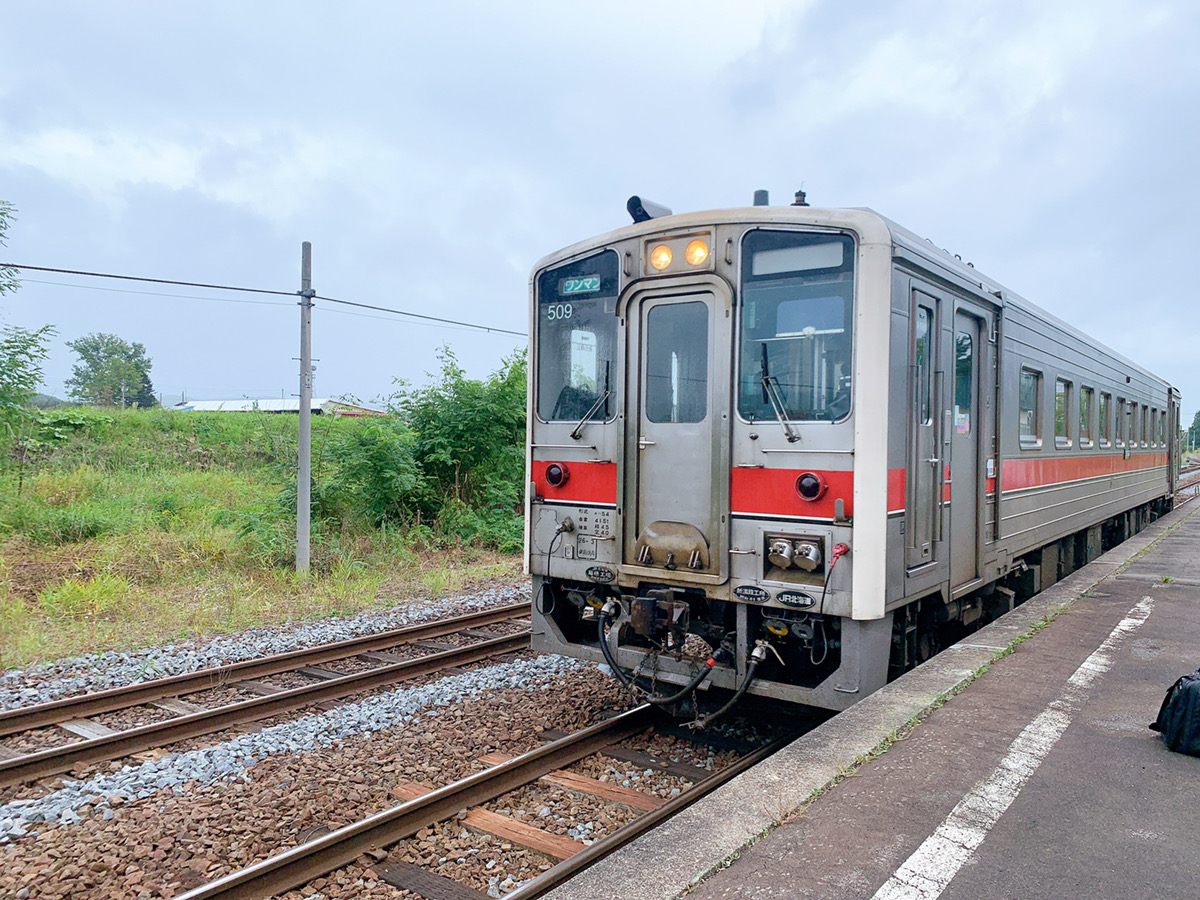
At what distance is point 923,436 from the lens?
536 centimetres

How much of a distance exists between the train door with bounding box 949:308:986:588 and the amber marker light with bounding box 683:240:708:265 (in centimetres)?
204

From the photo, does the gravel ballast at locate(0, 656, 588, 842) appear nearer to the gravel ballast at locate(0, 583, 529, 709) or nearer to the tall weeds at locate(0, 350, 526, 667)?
the gravel ballast at locate(0, 583, 529, 709)

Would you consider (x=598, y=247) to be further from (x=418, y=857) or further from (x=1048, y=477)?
(x=1048, y=477)

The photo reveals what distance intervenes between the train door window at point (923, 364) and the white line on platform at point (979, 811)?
72.6 inches

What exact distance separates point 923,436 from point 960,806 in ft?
8.18

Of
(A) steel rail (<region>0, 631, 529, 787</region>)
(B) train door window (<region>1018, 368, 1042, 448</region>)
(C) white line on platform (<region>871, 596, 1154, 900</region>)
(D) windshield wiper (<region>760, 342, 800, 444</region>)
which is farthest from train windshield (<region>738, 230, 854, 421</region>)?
(A) steel rail (<region>0, 631, 529, 787</region>)

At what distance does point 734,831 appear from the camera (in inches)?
129

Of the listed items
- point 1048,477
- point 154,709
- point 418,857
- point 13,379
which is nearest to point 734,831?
point 418,857

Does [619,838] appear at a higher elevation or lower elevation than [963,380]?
lower

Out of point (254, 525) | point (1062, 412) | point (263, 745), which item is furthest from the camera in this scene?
point (254, 525)

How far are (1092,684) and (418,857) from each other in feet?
13.6

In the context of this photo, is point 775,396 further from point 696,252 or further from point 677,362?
point 696,252

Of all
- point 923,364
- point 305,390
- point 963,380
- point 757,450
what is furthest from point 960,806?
point 305,390

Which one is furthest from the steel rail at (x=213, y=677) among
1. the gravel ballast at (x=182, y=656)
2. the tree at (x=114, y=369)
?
the tree at (x=114, y=369)
